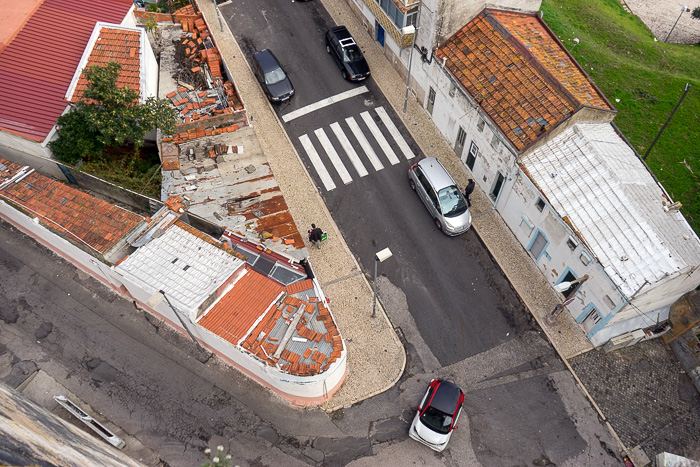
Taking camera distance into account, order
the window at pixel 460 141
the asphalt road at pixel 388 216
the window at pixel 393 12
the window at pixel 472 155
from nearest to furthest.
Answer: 1. the asphalt road at pixel 388 216
2. the window at pixel 472 155
3. the window at pixel 460 141
4. the window at pixel 393 12

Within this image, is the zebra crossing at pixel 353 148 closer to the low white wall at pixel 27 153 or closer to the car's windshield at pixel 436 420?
the car's windshield at pixel 436 420

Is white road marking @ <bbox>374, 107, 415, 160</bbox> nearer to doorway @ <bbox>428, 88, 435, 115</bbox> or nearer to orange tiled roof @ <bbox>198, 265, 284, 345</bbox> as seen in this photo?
doorway @ <bbox>428, 88, 435, 115</bbox>

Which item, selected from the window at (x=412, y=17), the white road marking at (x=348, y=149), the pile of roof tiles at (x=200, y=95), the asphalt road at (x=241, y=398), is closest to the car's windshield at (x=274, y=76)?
the pile of roof tiles at (x=200, y=95)

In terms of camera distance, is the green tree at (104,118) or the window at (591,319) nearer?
the window at (591,319)

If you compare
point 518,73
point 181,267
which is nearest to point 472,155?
point 518,73

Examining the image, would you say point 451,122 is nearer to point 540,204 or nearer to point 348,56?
point 540,204

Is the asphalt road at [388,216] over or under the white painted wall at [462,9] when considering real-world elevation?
under
